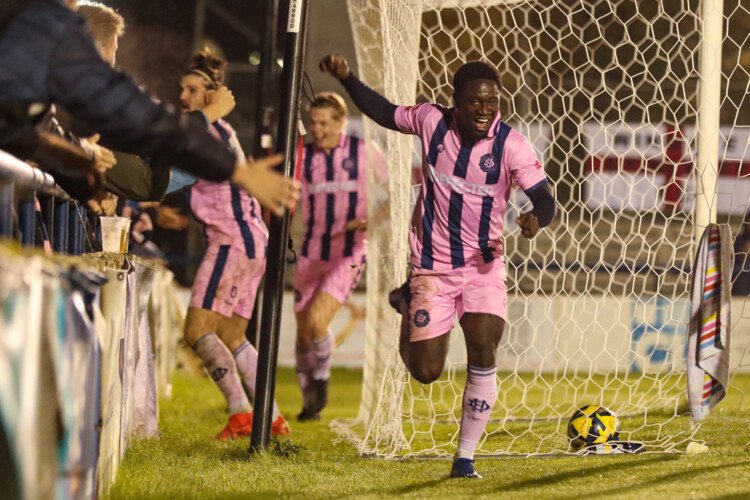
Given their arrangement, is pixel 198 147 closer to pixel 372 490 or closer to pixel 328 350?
pixel 372 490

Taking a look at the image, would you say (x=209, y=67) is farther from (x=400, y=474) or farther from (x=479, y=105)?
(x=400, y=474)

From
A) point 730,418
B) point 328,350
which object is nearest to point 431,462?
point 730,418

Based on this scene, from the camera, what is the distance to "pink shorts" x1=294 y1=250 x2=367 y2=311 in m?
7.80

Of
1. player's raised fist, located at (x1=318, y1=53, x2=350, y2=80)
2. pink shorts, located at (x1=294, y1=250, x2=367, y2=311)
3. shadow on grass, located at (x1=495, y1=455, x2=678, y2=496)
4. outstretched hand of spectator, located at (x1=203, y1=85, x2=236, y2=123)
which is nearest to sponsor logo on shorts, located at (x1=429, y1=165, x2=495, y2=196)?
player's raised fist, located at (x1=318, y1=53, x2=350, y2=80)

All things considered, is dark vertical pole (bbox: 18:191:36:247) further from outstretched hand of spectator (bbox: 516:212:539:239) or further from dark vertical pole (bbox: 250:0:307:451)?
outstretched hand of spectator (bbox: 516:212:539:239)

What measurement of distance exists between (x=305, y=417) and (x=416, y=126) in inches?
117

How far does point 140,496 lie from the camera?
3951mm

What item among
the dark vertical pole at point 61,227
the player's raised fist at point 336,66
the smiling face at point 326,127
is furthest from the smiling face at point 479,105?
the smiling face at point 326,127

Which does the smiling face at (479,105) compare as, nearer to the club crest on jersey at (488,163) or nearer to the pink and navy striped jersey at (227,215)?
the club crest on jersey at (488,163)

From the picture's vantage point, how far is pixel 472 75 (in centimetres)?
485

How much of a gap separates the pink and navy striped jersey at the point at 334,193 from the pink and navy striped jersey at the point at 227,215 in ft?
4.61

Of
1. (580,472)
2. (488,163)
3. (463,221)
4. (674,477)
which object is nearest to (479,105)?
(488,163)

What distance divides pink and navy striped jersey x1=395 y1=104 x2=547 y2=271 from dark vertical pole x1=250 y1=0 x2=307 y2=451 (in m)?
0.51

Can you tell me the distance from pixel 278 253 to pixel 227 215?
1.41m
